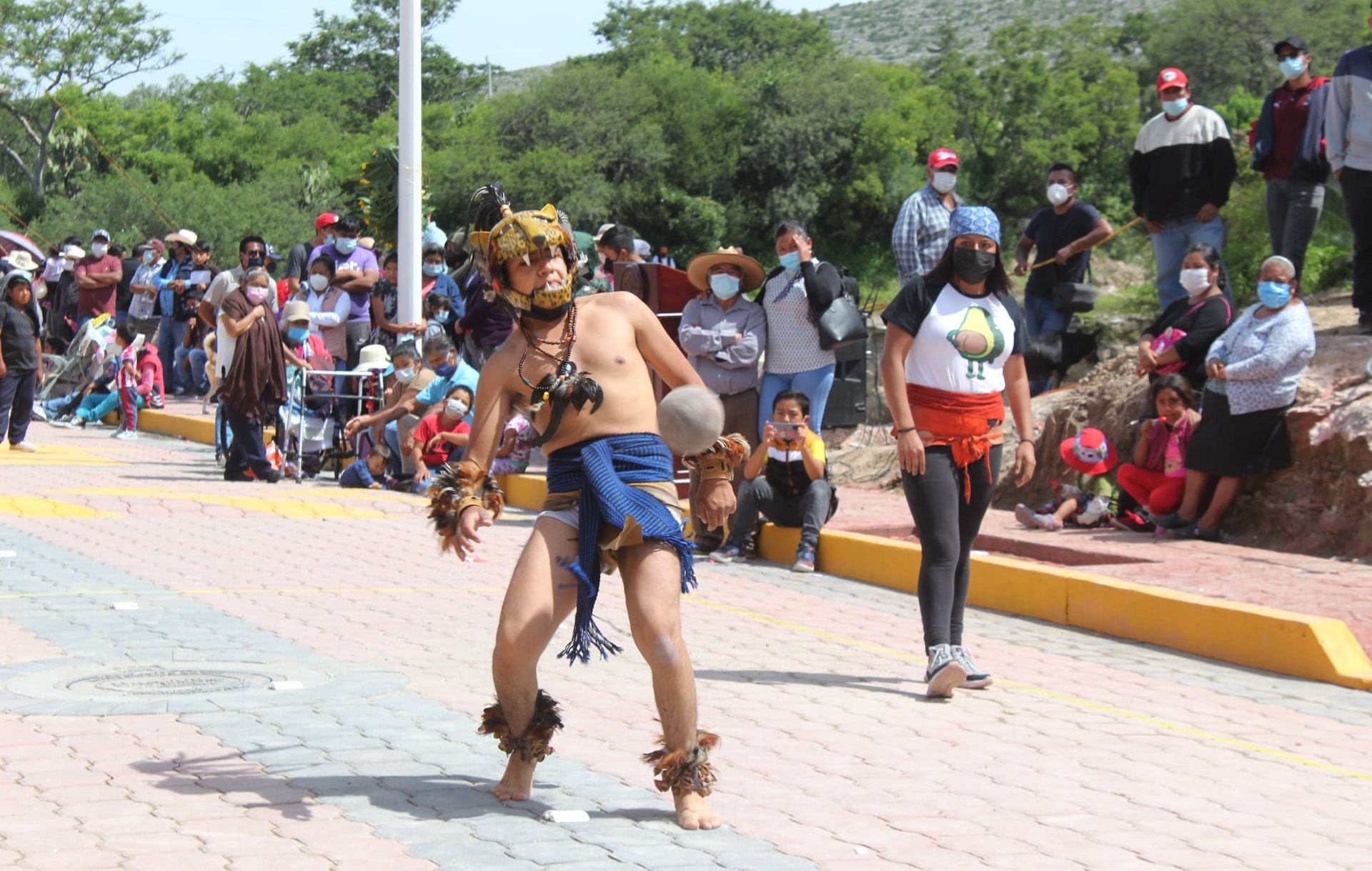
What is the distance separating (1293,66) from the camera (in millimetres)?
12883

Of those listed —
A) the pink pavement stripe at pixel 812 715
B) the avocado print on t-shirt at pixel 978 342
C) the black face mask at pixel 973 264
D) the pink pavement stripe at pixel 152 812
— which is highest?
the black face mask at pixel 973 264

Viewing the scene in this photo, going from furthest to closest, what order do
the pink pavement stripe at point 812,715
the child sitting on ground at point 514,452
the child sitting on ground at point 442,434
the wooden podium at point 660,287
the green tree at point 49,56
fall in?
1. the green tree at point 49,56
2. the child sitting on ground at point 514,452
3. the child sitting on ground at point 442,434
4. the wooden podium at point 660,287
5. the pink pavement stripe at point 812,715

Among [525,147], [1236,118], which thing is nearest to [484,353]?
[1236,118]

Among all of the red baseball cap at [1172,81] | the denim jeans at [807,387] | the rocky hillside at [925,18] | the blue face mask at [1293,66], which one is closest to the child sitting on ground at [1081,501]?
the denim jeans at [807,387]

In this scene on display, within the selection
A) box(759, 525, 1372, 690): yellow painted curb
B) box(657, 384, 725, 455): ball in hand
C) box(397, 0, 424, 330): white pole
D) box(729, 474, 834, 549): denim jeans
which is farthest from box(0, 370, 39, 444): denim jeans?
box(657, 384, 725, 455): ball in hand

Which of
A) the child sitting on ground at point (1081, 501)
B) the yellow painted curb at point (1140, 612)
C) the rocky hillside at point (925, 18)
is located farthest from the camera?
the rocky hillside at point (925, 18)

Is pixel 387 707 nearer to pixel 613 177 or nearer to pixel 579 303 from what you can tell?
pixel 579 303

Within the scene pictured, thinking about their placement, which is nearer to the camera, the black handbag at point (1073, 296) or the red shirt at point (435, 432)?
the black handbag at point (1073, 296)

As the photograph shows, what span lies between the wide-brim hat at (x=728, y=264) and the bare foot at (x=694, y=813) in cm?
739

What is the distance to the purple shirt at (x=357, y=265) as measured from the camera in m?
19.1

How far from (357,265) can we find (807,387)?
331 inches

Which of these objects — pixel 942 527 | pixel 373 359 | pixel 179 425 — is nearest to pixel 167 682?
pixel 942 527

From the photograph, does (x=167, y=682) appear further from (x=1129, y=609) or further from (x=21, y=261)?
(x=21, y=261)

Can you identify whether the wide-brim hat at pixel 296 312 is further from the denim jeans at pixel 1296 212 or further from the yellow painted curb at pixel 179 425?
the denim jeans at pixel 1296 212
